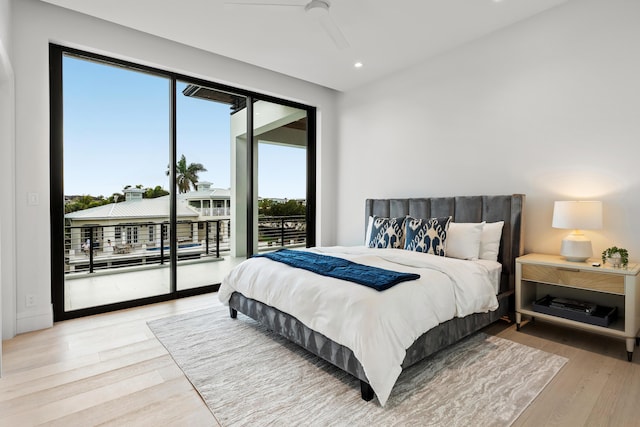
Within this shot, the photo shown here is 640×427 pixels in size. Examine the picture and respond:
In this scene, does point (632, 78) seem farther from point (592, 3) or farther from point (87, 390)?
point (87, 390)

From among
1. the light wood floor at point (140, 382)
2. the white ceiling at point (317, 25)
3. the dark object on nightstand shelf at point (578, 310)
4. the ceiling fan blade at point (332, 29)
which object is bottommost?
the light wood floor at point (140, 382)

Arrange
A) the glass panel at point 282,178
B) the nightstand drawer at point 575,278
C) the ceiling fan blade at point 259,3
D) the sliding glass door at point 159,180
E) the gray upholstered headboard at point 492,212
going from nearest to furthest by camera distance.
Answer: the nightstand drawer at point 575,278 → the ceiling fan blade at point 259,3 → the gray upholstered headboard at point 492,212 → the sliding glass door at point 159,180 → the glass panel at point 282,178

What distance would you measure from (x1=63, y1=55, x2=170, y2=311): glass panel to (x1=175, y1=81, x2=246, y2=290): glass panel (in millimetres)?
293

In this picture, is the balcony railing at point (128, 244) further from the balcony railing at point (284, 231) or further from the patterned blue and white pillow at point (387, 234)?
the patterned blue and white pillow at point (387, 234)

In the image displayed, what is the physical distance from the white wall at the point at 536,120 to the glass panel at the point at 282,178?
1.51 meters

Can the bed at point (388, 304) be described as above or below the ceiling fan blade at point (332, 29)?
below

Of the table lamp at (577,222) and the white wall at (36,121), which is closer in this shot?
the table lamp at (577,222)

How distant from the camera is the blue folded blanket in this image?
2.15 metres

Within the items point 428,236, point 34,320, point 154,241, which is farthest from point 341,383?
point 154,241

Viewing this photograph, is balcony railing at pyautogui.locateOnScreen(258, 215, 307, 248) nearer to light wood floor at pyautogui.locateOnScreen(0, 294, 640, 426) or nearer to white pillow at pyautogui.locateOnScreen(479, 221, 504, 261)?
light wood floor at pyautogui.locateOnScreen(0, 294, 640, 426)

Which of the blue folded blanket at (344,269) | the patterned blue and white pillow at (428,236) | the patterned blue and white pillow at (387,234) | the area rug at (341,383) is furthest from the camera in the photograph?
the patterned blue and white pillow at (387,234)

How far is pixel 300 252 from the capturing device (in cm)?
324

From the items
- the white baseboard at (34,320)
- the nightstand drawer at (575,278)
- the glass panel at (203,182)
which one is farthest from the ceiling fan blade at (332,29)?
the white baseboard at (34,320)

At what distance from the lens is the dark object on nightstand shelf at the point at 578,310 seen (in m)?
2.52
